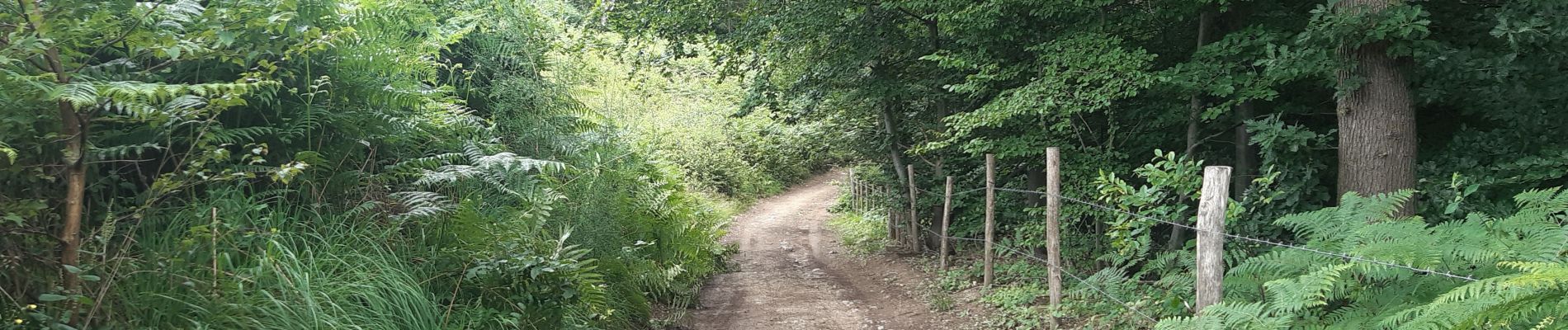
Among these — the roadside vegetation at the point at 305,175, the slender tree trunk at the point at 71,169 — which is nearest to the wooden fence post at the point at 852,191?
the roadside vegetation at the point at 305,175

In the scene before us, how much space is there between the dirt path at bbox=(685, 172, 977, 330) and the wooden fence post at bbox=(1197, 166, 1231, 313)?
2920mm

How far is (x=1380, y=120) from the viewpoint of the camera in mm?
5512

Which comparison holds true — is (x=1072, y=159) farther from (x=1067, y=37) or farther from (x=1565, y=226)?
(x=1565, y=226)

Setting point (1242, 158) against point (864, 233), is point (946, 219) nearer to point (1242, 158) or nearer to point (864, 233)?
point (1242, 158)

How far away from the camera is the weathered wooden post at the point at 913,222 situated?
10664 millimetres

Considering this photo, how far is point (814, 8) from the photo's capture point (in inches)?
349

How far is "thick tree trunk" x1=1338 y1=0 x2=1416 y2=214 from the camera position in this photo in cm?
546

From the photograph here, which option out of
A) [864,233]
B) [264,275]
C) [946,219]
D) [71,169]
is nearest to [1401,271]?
[264,275]

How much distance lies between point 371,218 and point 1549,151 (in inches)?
272

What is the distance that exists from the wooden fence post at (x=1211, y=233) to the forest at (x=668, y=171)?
0.19 m

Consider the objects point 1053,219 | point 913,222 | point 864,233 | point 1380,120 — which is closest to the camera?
point 1380,120

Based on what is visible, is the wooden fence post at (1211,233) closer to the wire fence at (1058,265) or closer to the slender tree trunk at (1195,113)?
the wire fence at (1058,265)

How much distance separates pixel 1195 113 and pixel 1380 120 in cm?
131

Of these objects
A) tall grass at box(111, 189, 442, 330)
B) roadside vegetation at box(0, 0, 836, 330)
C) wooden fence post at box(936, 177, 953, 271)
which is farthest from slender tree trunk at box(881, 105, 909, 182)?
tall grass at box(111, 189, 442, 330)
